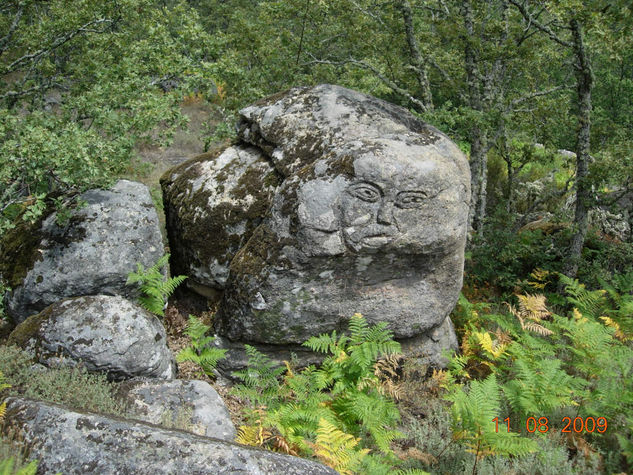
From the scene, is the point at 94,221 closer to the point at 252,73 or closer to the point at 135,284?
the point at 135,284

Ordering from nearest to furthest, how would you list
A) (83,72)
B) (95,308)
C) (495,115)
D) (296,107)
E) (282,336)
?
(95,308) < (282,336) < (296,107) < (495,115) < (83,72)

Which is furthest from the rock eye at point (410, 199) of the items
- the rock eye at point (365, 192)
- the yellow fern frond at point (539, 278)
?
the yellow fern frond at point (539, 278)

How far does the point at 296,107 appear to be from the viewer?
783cm

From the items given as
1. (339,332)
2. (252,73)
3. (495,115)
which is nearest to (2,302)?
(339,332)

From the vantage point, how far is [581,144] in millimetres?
8445

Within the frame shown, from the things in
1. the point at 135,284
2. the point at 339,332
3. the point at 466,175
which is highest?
the point at 466,175

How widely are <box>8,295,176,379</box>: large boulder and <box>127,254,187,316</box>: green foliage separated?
40 cm

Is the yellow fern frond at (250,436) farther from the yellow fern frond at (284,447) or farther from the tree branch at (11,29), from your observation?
the tree branch at (11,29)

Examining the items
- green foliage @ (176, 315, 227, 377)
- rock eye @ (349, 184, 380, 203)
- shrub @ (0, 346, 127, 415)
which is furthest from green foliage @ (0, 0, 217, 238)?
rock eye @ (349, 184, 380, 203)

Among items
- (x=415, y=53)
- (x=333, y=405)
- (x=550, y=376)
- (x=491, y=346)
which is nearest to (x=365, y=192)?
(x=333, y=405)

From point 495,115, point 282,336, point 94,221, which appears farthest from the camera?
point 495,115

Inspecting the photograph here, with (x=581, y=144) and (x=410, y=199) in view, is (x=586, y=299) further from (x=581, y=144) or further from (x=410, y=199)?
(x=410, y=199)

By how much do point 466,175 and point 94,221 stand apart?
5202 mm

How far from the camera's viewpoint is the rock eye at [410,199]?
6.38 metres
